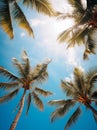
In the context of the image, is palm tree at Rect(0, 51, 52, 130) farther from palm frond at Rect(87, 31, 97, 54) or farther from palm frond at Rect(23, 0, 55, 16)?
palm frond at Rect(23, 0, 55, 16)

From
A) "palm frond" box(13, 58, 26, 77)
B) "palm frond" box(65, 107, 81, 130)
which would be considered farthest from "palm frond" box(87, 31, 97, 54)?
"palm frond" box(13, 58, 26, 77)

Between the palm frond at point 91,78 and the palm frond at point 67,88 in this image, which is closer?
the palm frond at point 91,78

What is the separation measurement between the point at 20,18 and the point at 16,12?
436 millimetres

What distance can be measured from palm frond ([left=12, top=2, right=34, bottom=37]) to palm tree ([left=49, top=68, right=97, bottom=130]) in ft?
19.8

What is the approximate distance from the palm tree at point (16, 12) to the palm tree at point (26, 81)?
20.4 feet

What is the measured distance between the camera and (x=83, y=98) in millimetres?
16438

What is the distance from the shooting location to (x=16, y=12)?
12062 millimetres

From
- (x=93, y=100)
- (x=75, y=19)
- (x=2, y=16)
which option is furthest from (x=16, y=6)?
(x=93, y=100)

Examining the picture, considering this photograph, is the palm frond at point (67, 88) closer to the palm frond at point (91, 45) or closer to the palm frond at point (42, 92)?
the palm frond at point (42, 92)

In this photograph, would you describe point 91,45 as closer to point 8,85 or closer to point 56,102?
point 56,102

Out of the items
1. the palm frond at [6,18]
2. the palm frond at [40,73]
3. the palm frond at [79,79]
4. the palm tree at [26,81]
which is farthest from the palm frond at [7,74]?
the palm frond at [6,18]

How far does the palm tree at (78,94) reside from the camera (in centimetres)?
1565

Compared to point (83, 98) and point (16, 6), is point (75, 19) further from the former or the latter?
point (83, 98)

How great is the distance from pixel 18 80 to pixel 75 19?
7.39 meters
